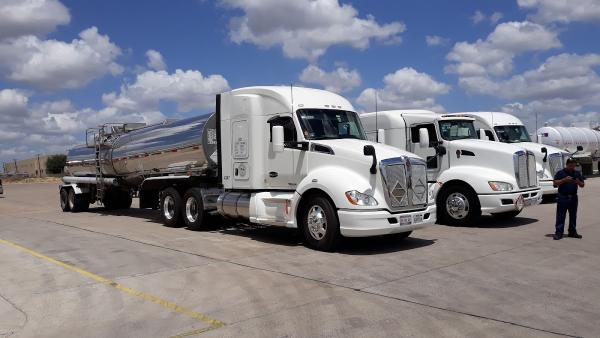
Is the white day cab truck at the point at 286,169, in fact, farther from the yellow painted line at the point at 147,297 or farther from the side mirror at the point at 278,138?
the yellow painted line at the point at 147,297

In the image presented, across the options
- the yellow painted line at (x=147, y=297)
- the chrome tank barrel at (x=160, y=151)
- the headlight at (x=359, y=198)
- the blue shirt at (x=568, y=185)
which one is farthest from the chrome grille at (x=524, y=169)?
the yellow painted line at (x=147, y=297)

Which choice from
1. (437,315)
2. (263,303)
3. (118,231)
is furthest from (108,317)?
(118,231)

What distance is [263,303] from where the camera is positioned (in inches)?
248

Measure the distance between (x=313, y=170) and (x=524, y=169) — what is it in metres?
5.76

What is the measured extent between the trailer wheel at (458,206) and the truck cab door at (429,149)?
610mm

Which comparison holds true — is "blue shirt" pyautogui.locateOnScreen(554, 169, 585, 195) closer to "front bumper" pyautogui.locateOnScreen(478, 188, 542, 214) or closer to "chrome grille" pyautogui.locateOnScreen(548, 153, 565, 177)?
"front bumper" pyautogui.locateOnScreen(478, 188, 542, 214)

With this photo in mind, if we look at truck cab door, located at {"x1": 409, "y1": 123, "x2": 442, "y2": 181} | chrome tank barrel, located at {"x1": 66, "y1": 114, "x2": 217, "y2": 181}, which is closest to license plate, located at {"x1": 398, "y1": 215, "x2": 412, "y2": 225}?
truck cab door, located at {"x1": 409, "y1": 123, "x2": 442, "y2": 181}

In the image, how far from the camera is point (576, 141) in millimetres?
29531

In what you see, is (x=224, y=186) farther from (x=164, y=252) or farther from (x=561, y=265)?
(x=561, y=265)

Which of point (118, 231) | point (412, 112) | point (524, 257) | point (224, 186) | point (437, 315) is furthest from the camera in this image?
point (412, 112)

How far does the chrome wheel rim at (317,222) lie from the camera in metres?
9.58

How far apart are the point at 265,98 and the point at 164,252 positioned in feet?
11.9

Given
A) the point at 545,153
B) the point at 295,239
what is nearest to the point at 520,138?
the point at 545,153

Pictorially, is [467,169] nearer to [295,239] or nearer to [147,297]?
[295,239]
